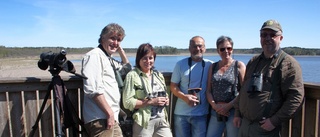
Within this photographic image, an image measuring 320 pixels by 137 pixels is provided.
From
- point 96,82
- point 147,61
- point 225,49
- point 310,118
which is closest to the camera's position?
point 96,82

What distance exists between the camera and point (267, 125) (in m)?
2.60

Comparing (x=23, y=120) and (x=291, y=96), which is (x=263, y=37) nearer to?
(x=291, y=96)

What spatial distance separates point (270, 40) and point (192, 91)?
1.04 meters

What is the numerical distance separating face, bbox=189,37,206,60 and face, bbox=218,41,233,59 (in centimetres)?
21

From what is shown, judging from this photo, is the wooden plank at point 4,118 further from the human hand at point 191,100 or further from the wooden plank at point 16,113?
the human hand at point 191,100

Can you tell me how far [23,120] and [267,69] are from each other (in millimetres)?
2535

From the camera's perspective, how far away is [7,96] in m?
2.87

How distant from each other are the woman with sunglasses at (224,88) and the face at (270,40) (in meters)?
0.50

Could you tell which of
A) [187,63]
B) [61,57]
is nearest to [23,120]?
[61,57]

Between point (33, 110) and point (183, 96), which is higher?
point (183, 96)

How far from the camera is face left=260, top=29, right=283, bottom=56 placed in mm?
2660

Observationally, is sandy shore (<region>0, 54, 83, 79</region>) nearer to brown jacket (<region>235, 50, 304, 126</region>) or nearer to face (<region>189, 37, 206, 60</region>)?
face (<region>189, 37, 206, 60</region>)

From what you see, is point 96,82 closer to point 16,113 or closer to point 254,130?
point 16,113

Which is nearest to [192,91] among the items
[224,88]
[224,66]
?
[224,88]
